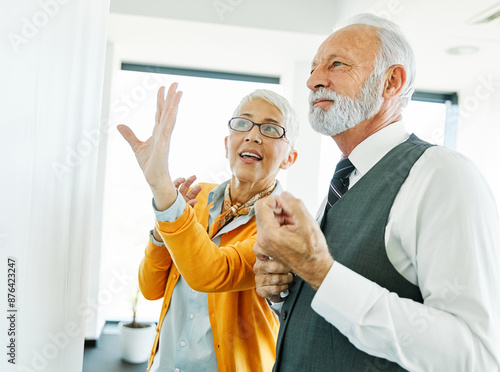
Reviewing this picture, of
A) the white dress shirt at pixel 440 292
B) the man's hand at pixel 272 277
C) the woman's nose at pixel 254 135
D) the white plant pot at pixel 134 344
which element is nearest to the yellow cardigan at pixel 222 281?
the man's hand at pixel 272 277

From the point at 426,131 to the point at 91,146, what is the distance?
4130mm

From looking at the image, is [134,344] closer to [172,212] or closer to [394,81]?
[172,212]

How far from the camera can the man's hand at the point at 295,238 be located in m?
0.76

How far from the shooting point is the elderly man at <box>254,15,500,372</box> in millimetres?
735

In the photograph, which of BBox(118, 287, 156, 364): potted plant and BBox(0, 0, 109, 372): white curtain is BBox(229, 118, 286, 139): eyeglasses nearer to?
BBox(0, 0, 109, 372): white curtain

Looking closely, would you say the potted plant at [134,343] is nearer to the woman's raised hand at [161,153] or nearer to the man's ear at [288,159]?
the man's ear at [288,159]

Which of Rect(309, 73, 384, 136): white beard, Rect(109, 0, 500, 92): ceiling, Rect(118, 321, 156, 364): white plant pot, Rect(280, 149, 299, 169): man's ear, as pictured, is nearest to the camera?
Rect(309, 73, 384, 136): white beard

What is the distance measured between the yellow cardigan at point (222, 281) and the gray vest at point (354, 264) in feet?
0.69

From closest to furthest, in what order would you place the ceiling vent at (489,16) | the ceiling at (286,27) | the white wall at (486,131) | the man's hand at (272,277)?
1. the man's hand at (272,277)
2. the ceiling vent at (489,16)
3. the ceiling at (286,27)
4. the white wall at (486,131)

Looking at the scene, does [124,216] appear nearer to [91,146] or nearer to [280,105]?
[280,105]

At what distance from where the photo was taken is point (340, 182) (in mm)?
1074

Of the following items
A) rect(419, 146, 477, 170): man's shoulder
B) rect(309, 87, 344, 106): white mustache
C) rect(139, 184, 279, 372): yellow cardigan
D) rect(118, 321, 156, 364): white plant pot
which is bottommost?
rect(118, 321, 156, 364): white plant pot

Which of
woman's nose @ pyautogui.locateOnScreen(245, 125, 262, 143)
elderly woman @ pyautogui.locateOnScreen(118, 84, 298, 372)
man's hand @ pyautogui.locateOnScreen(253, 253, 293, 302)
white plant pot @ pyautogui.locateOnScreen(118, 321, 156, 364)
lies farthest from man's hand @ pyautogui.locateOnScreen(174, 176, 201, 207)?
white plant pot @ pyautogui.locateOnScreen(118, 321, 156, 364)

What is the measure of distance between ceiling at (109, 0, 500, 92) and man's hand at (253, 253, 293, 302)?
7.58ft
